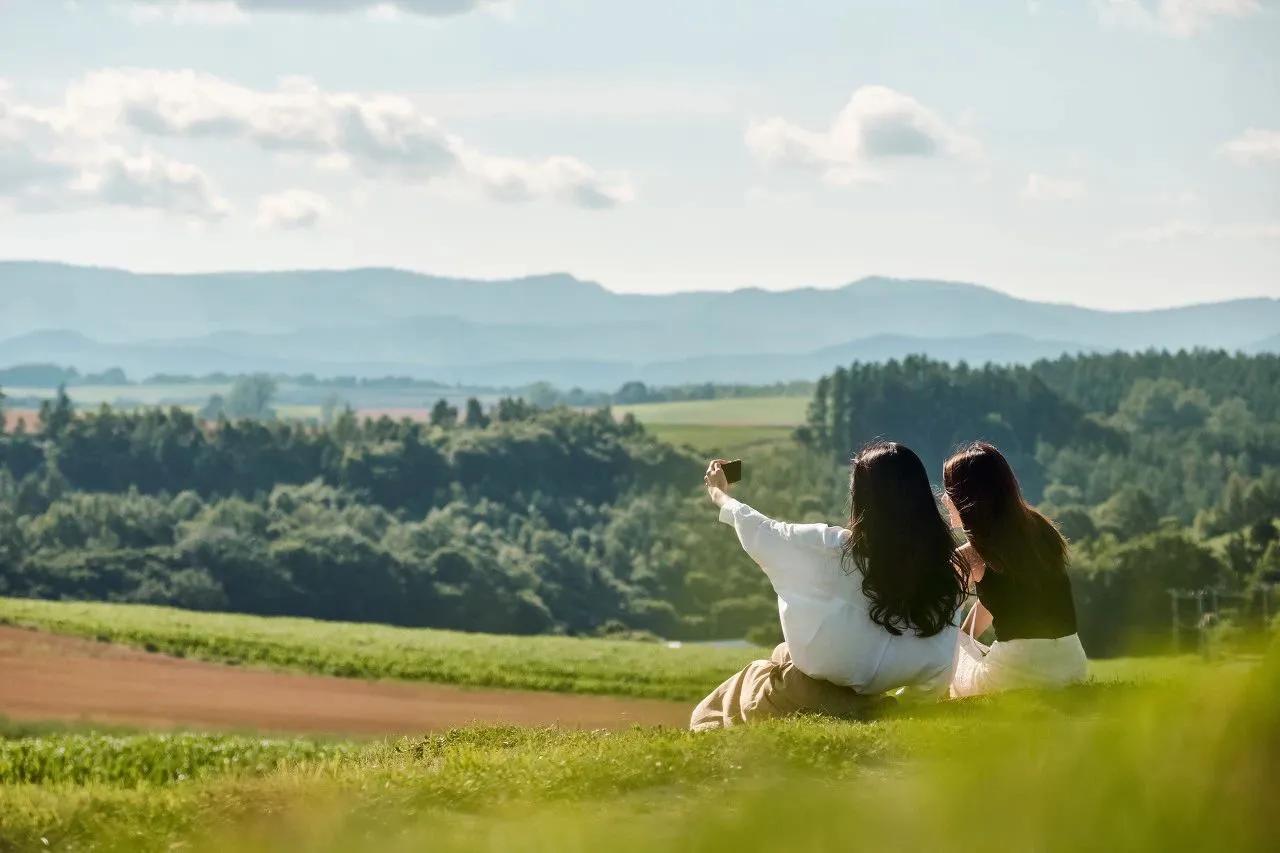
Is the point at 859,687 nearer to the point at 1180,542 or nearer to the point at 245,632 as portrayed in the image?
the point at 245,632

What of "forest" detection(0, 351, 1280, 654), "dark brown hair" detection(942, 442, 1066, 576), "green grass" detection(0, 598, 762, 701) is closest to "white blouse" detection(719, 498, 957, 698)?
"dark brown hair" detection(942, 442, 1066, 576)

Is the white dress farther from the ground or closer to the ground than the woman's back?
closer to the ground

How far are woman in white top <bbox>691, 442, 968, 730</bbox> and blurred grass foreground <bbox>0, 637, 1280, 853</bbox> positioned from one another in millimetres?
390

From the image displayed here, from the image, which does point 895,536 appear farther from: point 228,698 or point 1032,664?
point 228,698

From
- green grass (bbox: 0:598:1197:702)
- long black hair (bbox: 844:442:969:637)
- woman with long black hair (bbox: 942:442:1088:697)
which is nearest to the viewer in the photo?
long black hair (bbox: 844:442:969:637)

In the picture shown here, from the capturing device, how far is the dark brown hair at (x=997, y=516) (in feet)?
31.0

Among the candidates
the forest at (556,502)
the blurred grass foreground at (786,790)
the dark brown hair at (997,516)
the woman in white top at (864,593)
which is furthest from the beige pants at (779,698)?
the forest at (556,502)

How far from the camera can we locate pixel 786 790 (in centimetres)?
341

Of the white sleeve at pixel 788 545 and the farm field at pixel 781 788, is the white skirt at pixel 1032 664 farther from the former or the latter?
the white sleeve at pixel 788 545

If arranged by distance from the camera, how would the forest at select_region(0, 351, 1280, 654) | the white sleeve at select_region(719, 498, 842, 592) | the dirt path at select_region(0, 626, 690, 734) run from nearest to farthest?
the white sleeve at select_region(719, 498, 842, 592) → the dirt path at select_region(0, 626, 690, 734) → the forest at select_region(0, 351, 1280, 654)

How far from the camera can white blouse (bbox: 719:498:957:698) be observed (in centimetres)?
939

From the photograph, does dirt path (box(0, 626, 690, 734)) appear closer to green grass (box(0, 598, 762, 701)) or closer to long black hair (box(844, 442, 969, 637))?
green grass (box(0, 598, 762, 701))

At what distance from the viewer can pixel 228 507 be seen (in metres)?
138

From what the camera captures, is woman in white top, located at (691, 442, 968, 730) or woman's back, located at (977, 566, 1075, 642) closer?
woman in white top, located at (691, 442, 968, 730)
